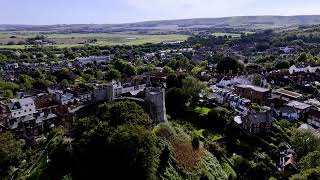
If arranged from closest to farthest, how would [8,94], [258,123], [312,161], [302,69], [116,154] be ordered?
[116,154] → [312,161] → [258,123] → [8,94] → [302,69]

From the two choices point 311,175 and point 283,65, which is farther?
point 283,65

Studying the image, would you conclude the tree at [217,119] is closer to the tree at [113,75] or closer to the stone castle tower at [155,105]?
the stone castle tower at [155,105]

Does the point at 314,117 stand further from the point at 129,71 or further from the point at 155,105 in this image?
the point at 129,71

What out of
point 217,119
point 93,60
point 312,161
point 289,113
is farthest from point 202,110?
point 93,60

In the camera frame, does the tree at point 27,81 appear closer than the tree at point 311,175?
No

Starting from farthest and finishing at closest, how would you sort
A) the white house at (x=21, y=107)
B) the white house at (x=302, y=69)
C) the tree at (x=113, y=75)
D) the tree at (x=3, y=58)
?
the tree at (x=3, y=58)
the tree at (x=113, y=75)
the white house at (x=302, y=69)
the white house at (x=21, y=107)

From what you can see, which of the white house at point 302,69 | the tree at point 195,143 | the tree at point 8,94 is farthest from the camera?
the white house at point 302,69

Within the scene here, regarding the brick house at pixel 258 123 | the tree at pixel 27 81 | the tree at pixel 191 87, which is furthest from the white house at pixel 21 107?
the brick house at pixel 258 123

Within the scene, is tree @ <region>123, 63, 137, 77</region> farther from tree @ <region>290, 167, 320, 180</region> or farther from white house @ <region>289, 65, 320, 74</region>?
tree @ <region>290, 167, 320, 180</region>

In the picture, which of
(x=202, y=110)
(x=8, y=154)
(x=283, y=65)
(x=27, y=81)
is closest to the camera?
(x=8, y=154)

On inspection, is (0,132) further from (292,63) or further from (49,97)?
(292,63)

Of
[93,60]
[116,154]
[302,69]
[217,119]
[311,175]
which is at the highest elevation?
[116,154]

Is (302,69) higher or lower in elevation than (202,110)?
higher

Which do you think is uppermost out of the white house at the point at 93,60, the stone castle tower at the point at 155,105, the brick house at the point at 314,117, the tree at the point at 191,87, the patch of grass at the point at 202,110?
the stone castle tower at the point at 155,105
